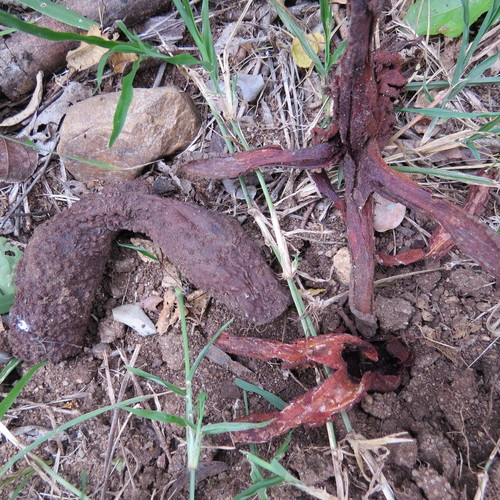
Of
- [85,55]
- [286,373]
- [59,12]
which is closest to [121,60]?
[85,55]

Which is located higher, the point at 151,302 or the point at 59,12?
the point at 59,12

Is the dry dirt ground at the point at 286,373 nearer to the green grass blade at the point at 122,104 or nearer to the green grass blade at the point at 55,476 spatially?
the green grass blade at the point at 55,476

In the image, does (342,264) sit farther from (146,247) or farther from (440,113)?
(146,247)

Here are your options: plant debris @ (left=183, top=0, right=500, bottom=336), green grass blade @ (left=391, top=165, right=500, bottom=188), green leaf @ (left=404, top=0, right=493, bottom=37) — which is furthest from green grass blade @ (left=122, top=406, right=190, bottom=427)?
green leaf @ (left=404, top=0, right=493, bottom=37)

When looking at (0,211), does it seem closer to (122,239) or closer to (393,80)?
(122,239)

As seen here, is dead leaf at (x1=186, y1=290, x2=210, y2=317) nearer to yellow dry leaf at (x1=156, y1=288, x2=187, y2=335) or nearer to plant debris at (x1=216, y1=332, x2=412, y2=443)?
yellow dry leaf at (x1=156, y1=288, x2=187, y2=335)

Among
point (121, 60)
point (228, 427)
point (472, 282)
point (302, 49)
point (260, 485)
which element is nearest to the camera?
point (260, 485)

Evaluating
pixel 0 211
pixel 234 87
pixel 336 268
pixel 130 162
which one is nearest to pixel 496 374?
pixel 336 268
